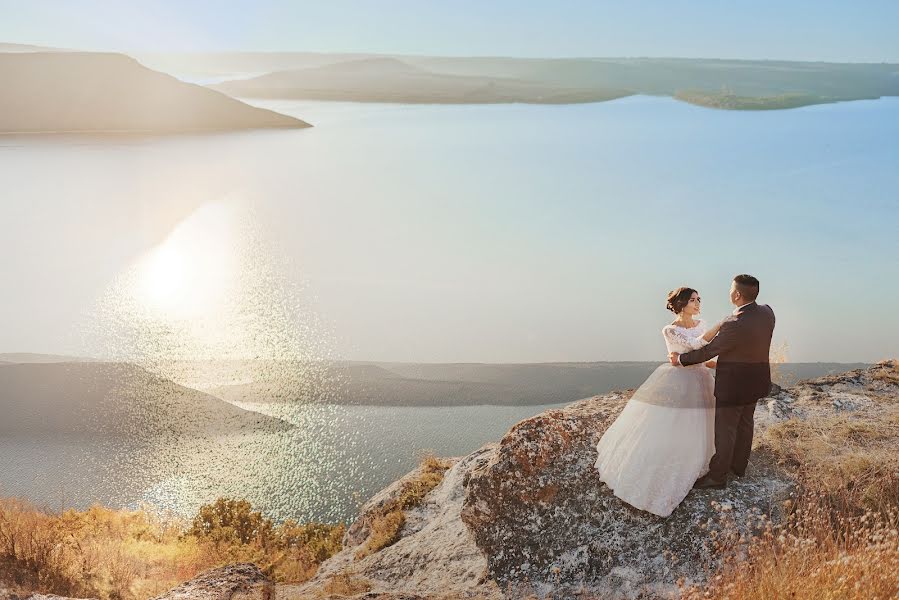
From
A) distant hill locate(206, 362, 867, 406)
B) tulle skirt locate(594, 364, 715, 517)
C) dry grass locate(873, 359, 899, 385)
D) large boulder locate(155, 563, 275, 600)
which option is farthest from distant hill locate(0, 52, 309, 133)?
tulle skirt locate(594, 364, 715, 517)

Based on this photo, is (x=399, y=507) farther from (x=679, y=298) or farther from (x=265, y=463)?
(x=265, y=463)

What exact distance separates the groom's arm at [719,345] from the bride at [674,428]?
0.60ft

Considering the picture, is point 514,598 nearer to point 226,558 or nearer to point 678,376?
point 678,376

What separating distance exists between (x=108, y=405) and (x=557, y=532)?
25.4 meters

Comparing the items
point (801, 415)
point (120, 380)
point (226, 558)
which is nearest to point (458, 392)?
point (120, 380)

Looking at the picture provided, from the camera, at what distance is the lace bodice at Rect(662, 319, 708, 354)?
6570 millimetres

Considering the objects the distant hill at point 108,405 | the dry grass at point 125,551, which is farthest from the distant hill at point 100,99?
the dry grass at point 125,551

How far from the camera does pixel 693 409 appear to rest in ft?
22.4

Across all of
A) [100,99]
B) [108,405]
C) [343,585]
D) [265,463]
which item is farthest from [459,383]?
[100,99]

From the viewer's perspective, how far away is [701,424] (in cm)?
684

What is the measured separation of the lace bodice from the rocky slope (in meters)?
1.43

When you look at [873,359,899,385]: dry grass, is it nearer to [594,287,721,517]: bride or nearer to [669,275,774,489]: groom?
[669,275,774,489]: groom

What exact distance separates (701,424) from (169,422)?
77.2ft

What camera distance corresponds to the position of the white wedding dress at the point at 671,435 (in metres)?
6.82
